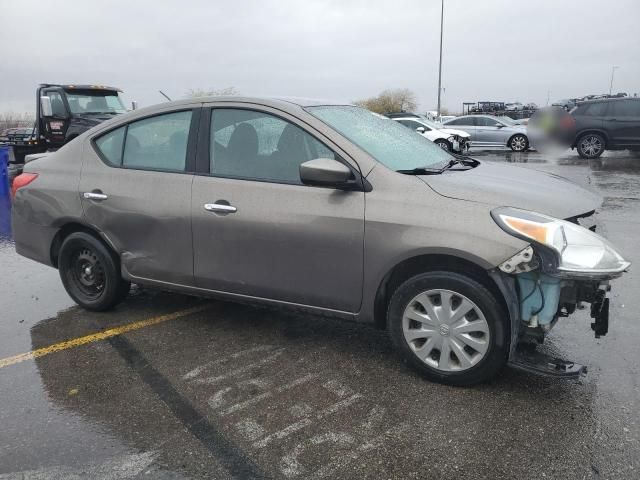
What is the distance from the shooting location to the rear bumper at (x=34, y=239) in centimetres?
447

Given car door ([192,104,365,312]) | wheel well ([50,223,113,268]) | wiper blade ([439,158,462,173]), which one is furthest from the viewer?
wheel well ([50,223,113,268])

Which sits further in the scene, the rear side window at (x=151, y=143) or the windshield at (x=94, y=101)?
the windshield at (x=94, y=101)

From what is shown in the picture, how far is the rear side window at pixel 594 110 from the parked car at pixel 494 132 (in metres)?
4.21

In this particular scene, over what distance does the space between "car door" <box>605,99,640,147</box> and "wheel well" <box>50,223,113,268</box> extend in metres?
15.4

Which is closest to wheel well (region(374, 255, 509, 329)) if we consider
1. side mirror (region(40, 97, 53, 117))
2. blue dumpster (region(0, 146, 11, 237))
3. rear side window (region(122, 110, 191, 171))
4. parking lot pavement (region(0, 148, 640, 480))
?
parking lot pavement (region(0, 148, 640, 480))

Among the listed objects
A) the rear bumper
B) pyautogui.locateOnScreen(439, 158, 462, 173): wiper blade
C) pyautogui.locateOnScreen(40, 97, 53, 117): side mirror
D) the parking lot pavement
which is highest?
pyautogui.locateOnScreen(40, 97, 53, 117): side mirror

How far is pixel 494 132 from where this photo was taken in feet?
67.7

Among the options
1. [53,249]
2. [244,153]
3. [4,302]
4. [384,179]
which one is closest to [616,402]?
[384,179]

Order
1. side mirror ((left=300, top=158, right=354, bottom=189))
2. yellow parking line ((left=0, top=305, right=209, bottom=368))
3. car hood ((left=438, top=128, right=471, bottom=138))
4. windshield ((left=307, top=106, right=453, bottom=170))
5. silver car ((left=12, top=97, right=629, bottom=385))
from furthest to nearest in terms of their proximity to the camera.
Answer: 1. car hood ((left=438, top=128, right=471, bottom=138))
2. yellow parking line ((left=0, top=305, right=209, bottom=368))
3. windshield ((left=307, top=106, right=453, bottom=170))
4. side mirror ((left=300, top=158, right=354, bottom=189))
5. silver car ((left=12, top=97, right=629, bottom=385))

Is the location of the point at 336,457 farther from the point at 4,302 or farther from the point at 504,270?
the point at 4,302

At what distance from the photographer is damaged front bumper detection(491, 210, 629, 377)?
2863 millimetres

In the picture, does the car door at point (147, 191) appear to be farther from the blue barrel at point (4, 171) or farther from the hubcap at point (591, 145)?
the hubcap at point (591, 145)

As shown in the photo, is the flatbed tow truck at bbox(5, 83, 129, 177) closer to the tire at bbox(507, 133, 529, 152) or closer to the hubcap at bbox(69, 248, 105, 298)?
the hubcap at bbox(69, 248, 105, 298)

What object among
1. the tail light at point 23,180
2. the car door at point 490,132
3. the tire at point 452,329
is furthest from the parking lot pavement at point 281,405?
the car door at point 490,132
